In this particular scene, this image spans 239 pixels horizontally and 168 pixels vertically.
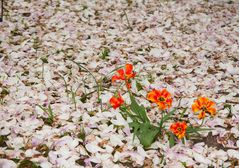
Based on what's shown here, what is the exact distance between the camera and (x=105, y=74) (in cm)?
505

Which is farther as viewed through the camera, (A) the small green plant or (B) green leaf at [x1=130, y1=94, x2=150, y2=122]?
(B) green leaf at [x1=130, y1=94, x2=150, y2=122]

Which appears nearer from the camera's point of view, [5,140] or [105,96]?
[5,140]

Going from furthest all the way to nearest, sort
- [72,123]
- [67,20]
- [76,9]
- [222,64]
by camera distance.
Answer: [76,9] → [67,20] → [222,64] → [72,123]

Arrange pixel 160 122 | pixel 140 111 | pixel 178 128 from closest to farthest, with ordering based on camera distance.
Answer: pixel 178 128, pixel 160 122, pixel 140 111

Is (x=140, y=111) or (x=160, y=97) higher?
(x=160, y=97)

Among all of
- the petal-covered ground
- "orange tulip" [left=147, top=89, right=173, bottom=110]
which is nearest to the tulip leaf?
the petal-covered ground

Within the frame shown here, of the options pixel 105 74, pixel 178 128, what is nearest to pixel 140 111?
pixel 178 128

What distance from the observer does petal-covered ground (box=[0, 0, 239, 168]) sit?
363 cm

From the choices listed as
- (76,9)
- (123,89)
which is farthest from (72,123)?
(76,9)

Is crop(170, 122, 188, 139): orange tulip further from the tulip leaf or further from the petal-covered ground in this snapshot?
the tulip leaf

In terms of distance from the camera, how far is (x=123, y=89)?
15.4 feet

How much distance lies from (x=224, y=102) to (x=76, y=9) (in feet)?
12.9

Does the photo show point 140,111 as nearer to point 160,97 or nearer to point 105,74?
point 160,97

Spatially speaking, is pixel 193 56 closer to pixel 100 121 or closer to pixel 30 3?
pixel 100 121
